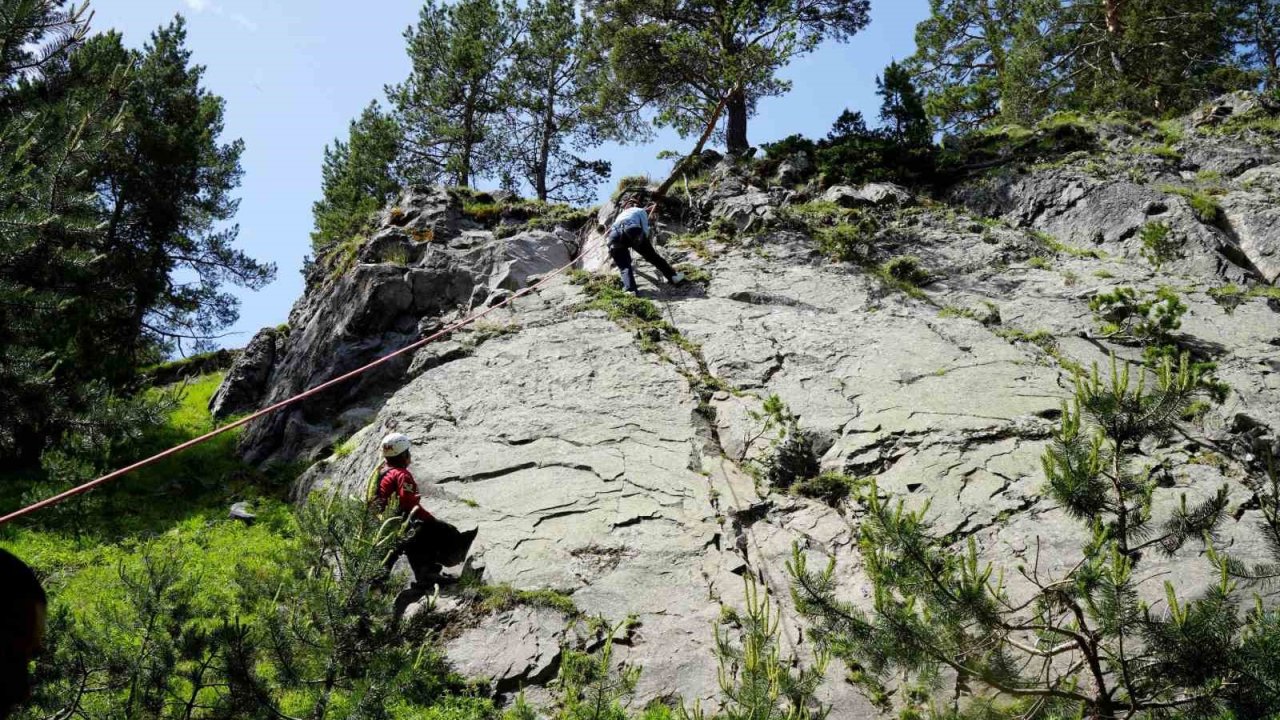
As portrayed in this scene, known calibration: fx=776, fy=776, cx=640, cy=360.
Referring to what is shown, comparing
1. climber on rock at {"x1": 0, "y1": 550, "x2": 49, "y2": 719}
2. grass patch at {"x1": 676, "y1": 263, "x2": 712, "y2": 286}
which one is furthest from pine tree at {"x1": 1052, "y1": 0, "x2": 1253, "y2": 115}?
climber on rock at {"x1": 0, "y1": 550, "x2": 49, "y2": 719}

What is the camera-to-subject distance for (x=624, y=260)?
45.0 ft

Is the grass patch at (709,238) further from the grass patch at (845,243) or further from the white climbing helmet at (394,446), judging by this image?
the white climbing helmet at (394,446)

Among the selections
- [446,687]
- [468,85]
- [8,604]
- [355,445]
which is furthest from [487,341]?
[468,85]

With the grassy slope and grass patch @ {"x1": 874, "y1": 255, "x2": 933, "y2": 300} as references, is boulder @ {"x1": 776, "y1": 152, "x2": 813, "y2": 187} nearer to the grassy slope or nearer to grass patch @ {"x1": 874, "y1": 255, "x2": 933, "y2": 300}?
grass patch @ {"x1": 874, "y1": 255, "x2": 933, "y2": 300}

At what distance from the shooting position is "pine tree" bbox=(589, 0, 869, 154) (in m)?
18.5

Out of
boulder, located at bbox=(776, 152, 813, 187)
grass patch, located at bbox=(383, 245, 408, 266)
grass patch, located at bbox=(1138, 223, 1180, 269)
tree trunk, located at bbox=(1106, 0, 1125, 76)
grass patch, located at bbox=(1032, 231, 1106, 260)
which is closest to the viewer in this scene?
grass patch, located at bbox=(1138, 223, 1180, 269)

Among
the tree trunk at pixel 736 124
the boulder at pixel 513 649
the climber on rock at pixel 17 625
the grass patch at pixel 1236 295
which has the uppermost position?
the tree trunk at pixel 736 124

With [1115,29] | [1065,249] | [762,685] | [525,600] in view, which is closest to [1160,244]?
[1065,249]

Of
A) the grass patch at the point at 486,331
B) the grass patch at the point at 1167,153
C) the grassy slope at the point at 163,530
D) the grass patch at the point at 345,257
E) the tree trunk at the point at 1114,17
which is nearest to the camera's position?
the grassy slope at the point at 163,530

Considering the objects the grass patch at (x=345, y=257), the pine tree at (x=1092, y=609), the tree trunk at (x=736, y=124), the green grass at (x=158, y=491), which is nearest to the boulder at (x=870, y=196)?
the tree trunk at (x=736, y=124)

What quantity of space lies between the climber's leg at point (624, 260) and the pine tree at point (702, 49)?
6.77m

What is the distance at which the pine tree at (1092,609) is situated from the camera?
3.77 m

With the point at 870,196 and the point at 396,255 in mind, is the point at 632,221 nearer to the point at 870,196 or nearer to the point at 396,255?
the point at 396,255

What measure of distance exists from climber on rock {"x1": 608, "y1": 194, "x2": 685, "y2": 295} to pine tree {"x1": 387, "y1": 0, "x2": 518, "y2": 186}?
12.4 metres
